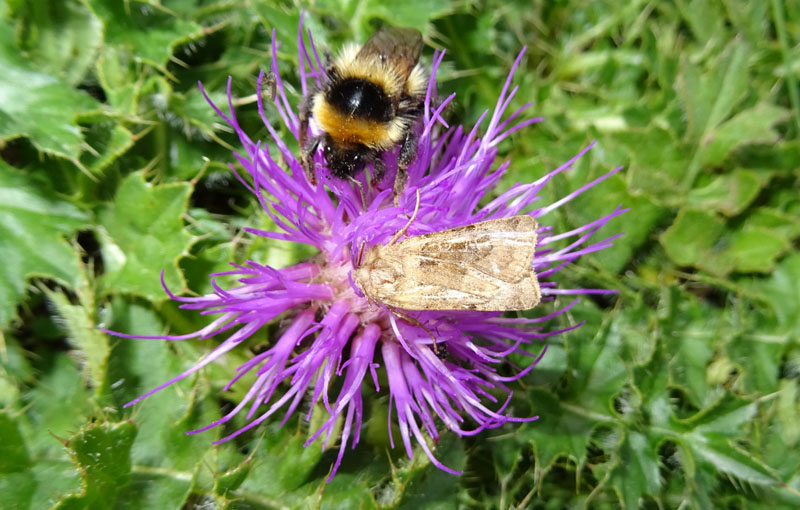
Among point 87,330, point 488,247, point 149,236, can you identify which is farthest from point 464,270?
point 87,330

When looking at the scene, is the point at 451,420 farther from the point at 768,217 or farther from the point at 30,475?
the point at 768,217

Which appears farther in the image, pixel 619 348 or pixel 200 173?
pixel 619 348

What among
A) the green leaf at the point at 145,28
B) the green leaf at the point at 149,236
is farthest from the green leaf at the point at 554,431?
the green leaf at the point at 145,28

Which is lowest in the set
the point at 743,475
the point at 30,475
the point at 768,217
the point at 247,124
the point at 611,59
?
the point at 30,475

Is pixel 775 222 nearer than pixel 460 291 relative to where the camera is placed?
No

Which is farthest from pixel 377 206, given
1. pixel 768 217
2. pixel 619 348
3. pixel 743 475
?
pixel 768 217

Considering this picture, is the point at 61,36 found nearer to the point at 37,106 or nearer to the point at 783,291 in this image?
the point at 37,106
